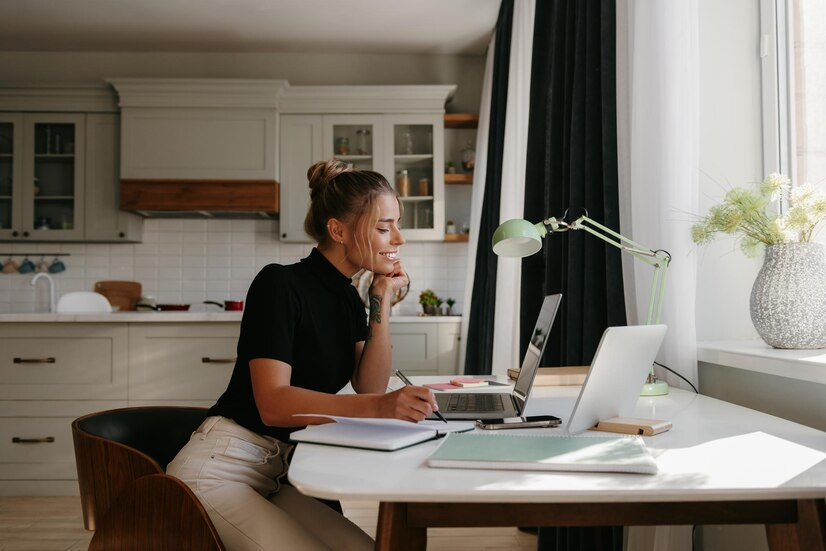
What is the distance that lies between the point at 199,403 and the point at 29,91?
2.43 m

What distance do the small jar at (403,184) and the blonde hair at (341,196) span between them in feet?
9.93

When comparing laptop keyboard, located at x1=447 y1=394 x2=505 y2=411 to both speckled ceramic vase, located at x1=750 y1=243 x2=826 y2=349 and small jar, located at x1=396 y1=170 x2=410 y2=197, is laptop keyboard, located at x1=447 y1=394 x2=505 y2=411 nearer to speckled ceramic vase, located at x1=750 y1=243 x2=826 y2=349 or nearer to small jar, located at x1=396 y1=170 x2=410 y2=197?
speckled ceramic vase, located at x1=750 y1=243 x2=826 y2=349

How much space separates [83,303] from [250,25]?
2.18 metres

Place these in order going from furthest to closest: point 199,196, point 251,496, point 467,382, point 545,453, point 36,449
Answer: point 199,196
point 36,449
point 467,382
point 251,496
point 545,453

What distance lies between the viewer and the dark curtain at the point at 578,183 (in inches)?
79.3

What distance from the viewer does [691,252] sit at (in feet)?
5.63

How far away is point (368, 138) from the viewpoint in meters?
4.69

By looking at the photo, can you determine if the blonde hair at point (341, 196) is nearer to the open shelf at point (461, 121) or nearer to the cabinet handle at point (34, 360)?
the cabinet handle at point (34, 360)

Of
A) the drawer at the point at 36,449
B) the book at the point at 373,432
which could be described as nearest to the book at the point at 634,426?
the book at the point at 373,432

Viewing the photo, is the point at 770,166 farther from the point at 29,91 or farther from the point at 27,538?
the point at 29,91

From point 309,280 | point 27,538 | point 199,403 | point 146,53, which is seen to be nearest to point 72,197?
point 146,53

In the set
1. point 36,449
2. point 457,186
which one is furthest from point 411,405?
point 457,186

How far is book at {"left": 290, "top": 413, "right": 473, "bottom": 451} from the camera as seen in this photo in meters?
1.02

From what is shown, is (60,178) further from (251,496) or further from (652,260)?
(652,260)
